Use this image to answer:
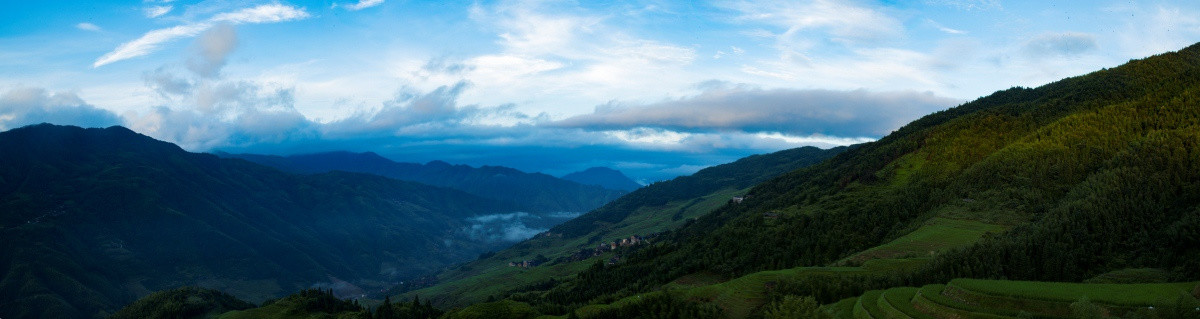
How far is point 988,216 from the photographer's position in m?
70.7

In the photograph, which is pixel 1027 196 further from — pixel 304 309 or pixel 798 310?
pixel 304 309

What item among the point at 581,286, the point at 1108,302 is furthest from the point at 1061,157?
the point at 581,286

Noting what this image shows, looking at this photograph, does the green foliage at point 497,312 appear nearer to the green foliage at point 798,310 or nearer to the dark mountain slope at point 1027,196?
the dark mountain slope at point 1027,196

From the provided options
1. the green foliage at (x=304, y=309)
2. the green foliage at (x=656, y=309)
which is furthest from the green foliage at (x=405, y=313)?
the green foliage at (x=656, y=309)

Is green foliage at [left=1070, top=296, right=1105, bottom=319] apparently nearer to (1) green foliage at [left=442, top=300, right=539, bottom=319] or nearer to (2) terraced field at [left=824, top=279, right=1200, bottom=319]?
(2) terraced field at [left=824, top=279, right=1200, bottom=319]

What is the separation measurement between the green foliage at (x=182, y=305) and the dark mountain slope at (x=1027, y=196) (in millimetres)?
77966

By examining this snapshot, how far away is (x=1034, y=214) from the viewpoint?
6575cm

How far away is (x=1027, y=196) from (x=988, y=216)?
494cm

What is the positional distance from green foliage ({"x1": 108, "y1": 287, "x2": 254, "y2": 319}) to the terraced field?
139 m

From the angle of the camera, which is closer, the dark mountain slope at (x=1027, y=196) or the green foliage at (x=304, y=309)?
the dark mountain slope at (x=1027, y=196)

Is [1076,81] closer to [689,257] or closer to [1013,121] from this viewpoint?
[1013,121]

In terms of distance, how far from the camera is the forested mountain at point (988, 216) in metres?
45.6

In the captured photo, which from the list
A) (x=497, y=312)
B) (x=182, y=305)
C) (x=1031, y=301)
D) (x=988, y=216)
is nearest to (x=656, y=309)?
(x=497, y=312)

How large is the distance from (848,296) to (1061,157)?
50052 mm
